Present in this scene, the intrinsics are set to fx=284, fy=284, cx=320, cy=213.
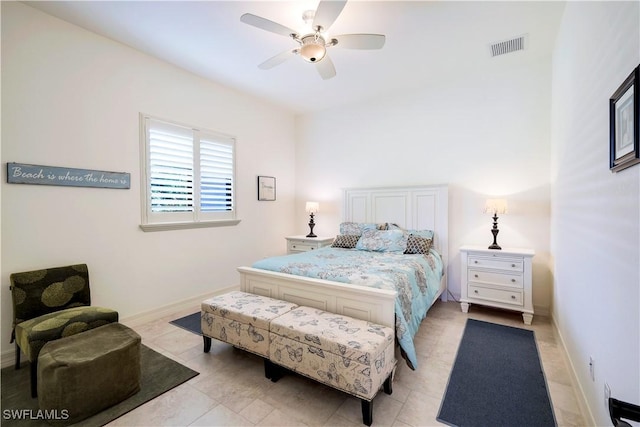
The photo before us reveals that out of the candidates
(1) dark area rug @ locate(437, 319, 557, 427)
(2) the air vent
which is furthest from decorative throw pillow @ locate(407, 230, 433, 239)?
(2) the air vent

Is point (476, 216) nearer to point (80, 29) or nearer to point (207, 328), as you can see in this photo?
point (207, 328)

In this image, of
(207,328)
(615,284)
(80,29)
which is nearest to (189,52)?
(80,29)

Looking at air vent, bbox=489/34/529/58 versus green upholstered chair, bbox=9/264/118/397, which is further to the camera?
air vent, bbox=489/34/529/58

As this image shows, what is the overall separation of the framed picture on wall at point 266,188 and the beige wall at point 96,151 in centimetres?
82

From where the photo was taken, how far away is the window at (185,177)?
3336 mm

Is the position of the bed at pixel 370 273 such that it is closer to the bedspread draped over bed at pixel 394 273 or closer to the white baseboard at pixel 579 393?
the bedspread draped over bed at pixel 394 273

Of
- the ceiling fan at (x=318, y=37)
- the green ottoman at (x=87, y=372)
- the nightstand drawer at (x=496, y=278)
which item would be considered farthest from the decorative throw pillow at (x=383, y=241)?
the green ottoman at (x=87, y=372)

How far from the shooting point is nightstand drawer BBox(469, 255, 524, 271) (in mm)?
3166

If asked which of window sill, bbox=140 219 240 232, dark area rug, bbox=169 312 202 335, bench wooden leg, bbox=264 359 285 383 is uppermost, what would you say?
window sill, bbox=140 219 240 232

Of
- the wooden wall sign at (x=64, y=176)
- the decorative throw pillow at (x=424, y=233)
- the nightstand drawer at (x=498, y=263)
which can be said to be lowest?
the nightstand drawer at (x=498, y=263)

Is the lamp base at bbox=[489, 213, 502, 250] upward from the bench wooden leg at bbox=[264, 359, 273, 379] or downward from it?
upward

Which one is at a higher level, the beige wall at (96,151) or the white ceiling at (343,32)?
the white ceiling at (343,32)

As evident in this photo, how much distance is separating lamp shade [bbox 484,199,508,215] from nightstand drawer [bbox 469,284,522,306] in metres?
0.91

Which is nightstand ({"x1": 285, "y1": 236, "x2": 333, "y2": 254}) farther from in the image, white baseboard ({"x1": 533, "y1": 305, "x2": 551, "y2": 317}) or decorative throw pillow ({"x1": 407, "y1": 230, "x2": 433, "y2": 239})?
white baseboard ({"x1": 533, "y1": 305, "x2": 551, "y2": 317})
